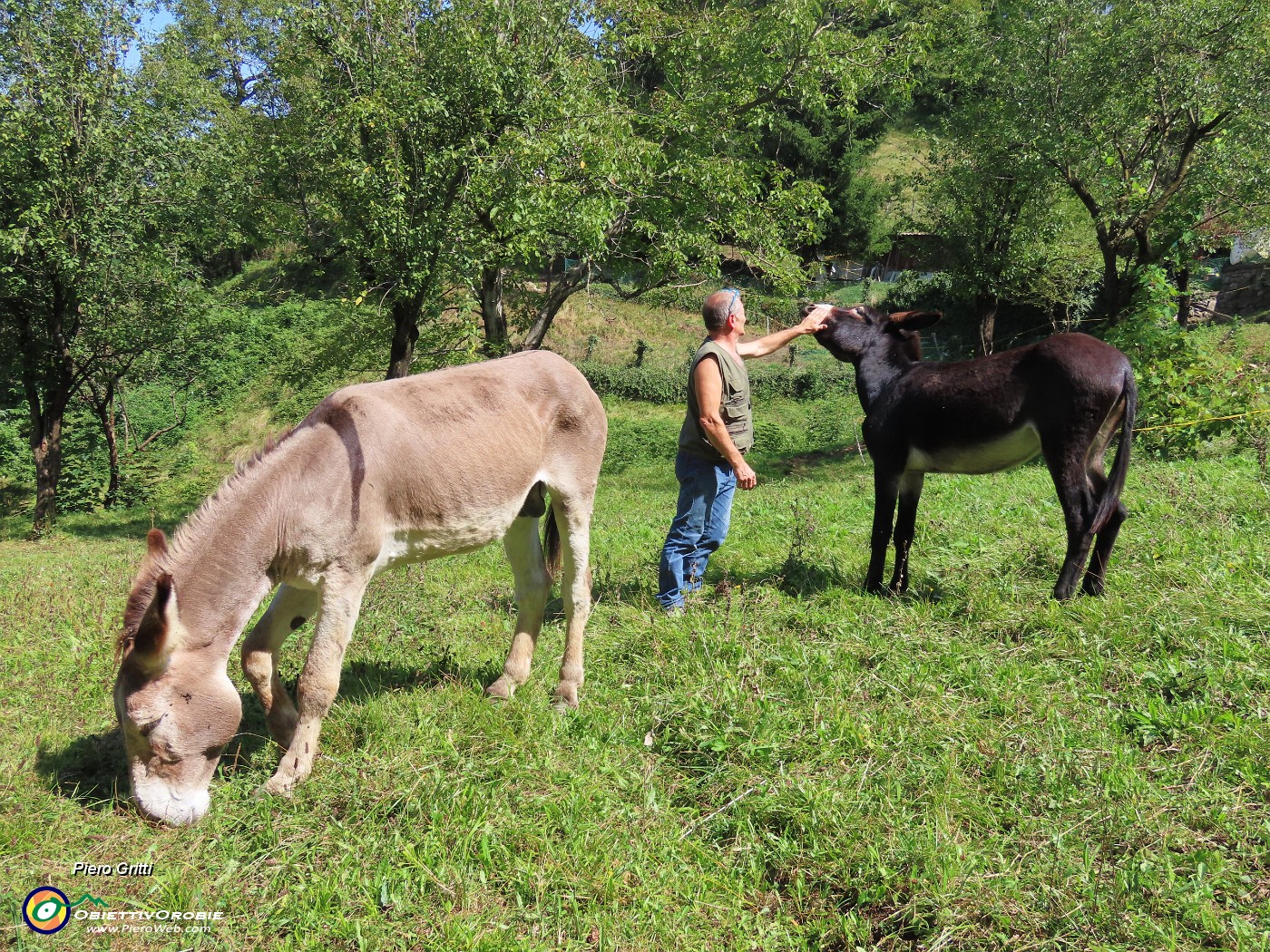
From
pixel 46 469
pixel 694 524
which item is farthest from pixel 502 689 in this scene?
pixel 46 469

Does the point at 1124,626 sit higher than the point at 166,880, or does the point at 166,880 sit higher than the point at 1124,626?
the point at 1124,626

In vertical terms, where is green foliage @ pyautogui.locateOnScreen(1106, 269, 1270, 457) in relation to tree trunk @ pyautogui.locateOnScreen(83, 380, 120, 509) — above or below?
above

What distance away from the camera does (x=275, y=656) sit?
159 inches

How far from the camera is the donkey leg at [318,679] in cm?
358

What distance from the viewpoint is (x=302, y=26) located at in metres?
12.5

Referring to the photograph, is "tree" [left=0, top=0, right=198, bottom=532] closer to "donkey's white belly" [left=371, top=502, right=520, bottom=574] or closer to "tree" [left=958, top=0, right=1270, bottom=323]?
"donkey's white belly" [left=371, top=502, right=520, bottom=574]

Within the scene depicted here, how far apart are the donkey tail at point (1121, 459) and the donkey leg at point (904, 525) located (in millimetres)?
1129

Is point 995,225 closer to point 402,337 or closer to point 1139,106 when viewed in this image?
point 1139,106

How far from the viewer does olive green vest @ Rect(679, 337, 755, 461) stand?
17.5ft

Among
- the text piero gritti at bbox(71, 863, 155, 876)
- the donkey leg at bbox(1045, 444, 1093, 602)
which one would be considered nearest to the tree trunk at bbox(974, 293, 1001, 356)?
the donkey leg at bbox(1045, 444, 1093, 602)

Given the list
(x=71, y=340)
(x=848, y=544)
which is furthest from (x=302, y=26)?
(x=848, y=544)

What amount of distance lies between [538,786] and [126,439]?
26342 mm

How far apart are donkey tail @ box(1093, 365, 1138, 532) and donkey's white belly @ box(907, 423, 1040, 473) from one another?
46 cm

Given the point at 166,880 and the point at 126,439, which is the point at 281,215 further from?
the point at 166,880
